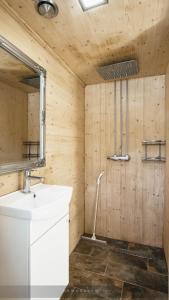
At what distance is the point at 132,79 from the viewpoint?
244cm

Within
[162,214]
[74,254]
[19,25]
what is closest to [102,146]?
[162,214]

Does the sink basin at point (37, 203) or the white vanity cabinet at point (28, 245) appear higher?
the sink basin at point (37, 203)

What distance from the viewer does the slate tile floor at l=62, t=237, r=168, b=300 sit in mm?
1601

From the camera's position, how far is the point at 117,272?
1857 mm

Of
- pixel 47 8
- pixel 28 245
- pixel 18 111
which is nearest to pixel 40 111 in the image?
pixel 18 111

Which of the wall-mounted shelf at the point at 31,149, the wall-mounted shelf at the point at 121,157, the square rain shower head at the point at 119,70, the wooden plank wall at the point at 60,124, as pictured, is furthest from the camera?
the wall-mounted shelf at the point at 121,157

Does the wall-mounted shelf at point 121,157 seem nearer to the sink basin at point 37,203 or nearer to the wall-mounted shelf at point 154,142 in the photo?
the wall-mounted shelf at point 154,142

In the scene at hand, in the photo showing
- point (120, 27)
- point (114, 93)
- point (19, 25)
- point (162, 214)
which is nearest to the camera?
point (19, 25)

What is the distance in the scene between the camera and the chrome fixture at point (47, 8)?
1195 mm

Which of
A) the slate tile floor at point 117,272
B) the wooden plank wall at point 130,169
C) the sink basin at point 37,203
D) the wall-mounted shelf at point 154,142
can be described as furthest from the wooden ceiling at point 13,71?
the slate tile floor at point 117,272

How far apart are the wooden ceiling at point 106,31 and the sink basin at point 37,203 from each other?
1.35 m

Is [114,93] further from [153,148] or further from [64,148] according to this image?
[64,148]

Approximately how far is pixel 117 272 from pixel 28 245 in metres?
1.30

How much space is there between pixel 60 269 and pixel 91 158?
5.03 feet
